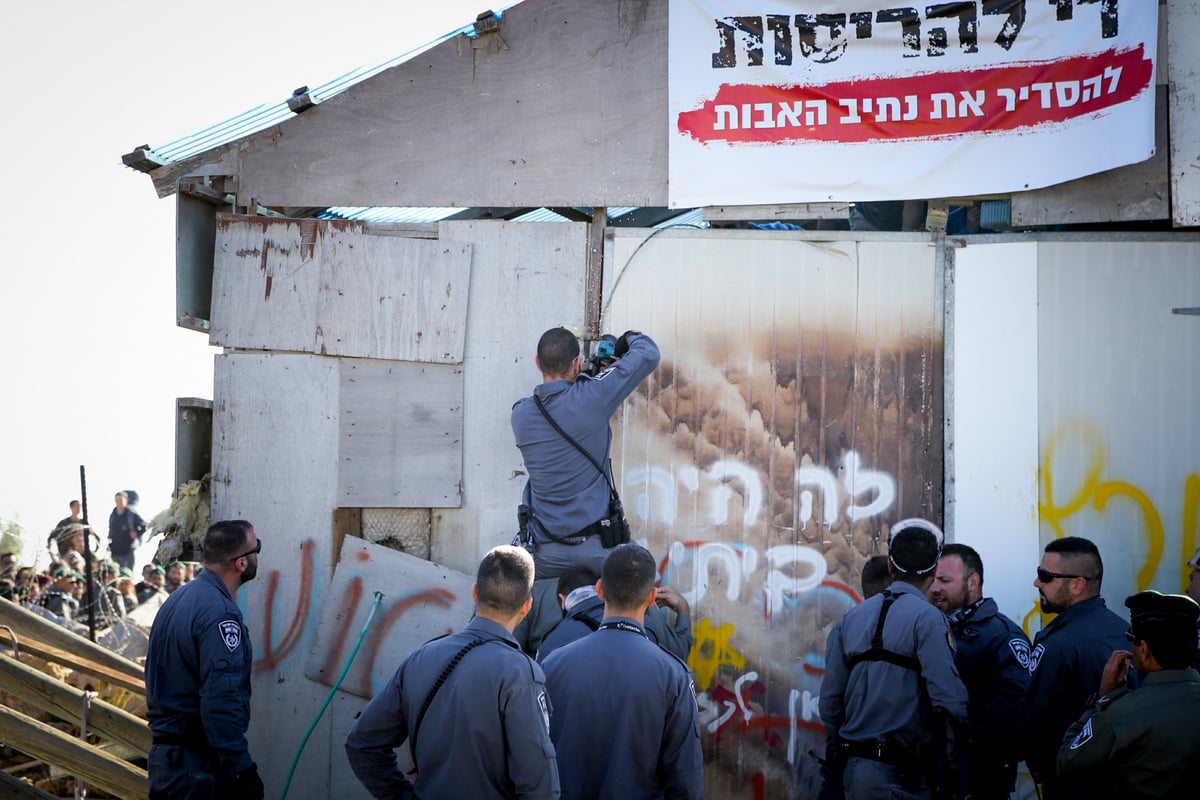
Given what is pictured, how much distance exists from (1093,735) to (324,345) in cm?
544

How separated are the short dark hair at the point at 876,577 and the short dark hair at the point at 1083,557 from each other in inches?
36.0

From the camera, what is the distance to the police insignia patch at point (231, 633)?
5988 millimetres

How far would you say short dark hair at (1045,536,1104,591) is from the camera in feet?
20.2

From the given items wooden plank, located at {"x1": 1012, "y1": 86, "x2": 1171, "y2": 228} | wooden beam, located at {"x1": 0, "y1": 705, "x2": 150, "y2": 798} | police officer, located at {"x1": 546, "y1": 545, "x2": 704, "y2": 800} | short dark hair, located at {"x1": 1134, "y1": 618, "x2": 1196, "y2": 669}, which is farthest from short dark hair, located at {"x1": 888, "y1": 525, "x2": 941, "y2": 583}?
wooden beam, located at {"x1": 0, "y1": 705, "x2": 150, "y2": 798}

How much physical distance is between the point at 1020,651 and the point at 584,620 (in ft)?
8.70

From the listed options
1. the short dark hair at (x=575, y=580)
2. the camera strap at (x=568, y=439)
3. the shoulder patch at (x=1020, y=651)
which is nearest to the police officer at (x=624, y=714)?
the short dark hair at (x=575, y=580)

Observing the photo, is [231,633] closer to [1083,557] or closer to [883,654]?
[883,654]

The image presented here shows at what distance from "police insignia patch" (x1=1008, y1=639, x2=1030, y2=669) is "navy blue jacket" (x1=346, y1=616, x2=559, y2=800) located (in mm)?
3314

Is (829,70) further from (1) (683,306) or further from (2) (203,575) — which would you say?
(2) (203,575)

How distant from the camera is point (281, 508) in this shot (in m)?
7.93

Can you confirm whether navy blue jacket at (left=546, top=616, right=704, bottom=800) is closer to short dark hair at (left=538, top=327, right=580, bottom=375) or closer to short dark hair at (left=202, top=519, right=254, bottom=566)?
short dark hair at (left=202, top=519, right=254, bottom=566)

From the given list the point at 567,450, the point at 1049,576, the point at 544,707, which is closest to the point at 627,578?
the point at 544,707

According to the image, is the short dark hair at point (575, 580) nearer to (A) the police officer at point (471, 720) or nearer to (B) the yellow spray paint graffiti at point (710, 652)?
(A) the police officer at point (471, 720)

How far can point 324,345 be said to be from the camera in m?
8.01
